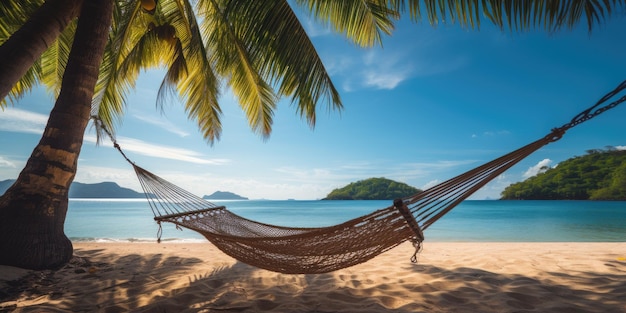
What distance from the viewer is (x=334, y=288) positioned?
5.31ft

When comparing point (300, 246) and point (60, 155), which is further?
point (60, 155)

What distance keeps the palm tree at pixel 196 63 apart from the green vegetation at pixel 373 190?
26428mm

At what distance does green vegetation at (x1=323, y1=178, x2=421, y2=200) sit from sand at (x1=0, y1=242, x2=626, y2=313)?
2704 centimetres

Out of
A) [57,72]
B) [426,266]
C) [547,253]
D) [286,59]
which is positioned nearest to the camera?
A: [426,266]

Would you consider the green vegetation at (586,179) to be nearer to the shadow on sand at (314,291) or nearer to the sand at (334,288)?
the sand at (334,288)

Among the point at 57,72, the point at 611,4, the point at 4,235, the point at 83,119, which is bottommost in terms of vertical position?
the point at 4,235

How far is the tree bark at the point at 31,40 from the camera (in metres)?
1.47

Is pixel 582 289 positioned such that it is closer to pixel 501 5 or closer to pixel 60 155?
pixel 501 5

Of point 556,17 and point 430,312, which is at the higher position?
point 556,17

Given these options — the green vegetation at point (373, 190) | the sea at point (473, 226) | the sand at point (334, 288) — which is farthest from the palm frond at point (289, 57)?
the green vegetation at point (373, 190)

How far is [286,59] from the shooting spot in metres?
2.34

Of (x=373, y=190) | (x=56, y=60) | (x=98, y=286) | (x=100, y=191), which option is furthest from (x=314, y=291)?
(x=100, y=191)

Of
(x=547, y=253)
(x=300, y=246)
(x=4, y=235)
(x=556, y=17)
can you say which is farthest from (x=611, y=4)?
(x=4, y=235)

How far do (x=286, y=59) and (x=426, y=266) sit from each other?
1773 millimetres
